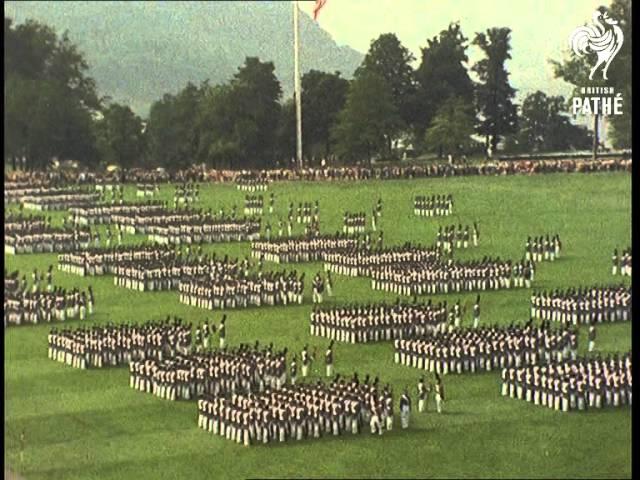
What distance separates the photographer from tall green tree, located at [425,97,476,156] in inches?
587

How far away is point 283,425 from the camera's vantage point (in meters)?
13.5

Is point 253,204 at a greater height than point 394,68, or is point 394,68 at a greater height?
point 394,68

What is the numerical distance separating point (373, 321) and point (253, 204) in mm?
1758

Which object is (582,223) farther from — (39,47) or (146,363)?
(39,47)

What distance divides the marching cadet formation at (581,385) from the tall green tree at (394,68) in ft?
9.45

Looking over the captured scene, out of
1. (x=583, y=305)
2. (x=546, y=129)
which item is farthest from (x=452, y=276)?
(x=546, y=129)

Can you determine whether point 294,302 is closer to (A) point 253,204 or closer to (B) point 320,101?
(A) point 253,204

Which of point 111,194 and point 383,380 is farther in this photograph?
point 111,194

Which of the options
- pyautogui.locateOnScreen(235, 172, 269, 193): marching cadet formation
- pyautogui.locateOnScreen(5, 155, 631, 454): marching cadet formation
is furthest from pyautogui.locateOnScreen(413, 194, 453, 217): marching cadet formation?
pyautogui.locateOnScreen(235, 172, 269, 193): marching cadet formation

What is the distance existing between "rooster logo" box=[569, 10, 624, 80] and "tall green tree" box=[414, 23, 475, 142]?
110cm

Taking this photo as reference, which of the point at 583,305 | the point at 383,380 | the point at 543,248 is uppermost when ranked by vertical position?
the point at 543,248

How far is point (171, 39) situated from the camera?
1398cm

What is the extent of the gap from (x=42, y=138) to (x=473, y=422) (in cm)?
488

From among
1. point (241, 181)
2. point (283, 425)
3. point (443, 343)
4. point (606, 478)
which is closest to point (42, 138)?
→ point (241, 181)
